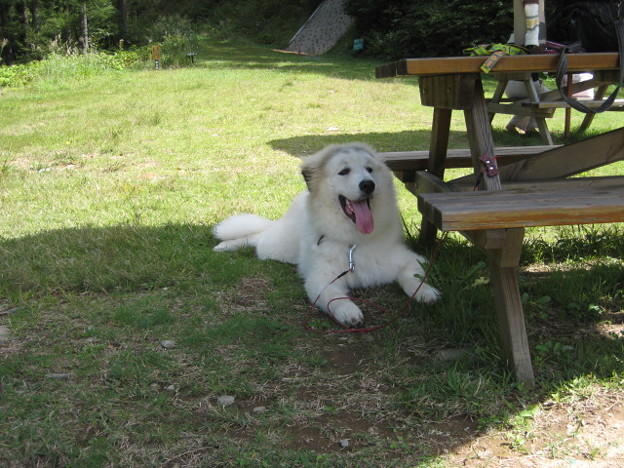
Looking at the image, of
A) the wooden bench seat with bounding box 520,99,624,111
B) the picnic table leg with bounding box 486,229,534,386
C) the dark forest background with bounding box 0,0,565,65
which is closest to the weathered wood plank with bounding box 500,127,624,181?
the picnic table leg with bounding box 486,229,534,386

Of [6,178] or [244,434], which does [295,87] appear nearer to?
[6,178]

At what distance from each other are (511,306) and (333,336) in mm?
885

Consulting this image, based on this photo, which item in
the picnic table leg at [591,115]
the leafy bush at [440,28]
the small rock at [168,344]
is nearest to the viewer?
the small rock at [168,344]

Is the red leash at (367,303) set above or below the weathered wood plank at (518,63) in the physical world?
below

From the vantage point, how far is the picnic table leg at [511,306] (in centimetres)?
224

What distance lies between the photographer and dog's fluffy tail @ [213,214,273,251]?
412 centimetres

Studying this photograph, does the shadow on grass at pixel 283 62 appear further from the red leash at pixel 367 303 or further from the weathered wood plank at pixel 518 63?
the weathered wood plank at pixel 518 63

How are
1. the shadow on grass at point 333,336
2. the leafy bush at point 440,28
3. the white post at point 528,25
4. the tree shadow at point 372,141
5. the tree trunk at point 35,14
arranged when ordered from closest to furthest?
the shadow on grass at point 333,336, the white post at point 528,25, the tree shadow at point 372,141, the leafy bush at point 440,28, the tree trunk at point 35,14

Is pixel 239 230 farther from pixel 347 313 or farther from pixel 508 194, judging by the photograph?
pixel 508 194

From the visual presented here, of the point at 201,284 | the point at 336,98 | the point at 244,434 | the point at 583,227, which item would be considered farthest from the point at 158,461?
the point at 336,98

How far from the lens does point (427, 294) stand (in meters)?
2.97

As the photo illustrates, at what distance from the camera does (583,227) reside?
3.80m

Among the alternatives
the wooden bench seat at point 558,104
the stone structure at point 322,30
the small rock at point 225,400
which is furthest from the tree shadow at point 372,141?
the stone structure at point 322,30

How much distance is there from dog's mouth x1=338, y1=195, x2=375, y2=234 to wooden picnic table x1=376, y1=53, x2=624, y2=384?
0.43m
